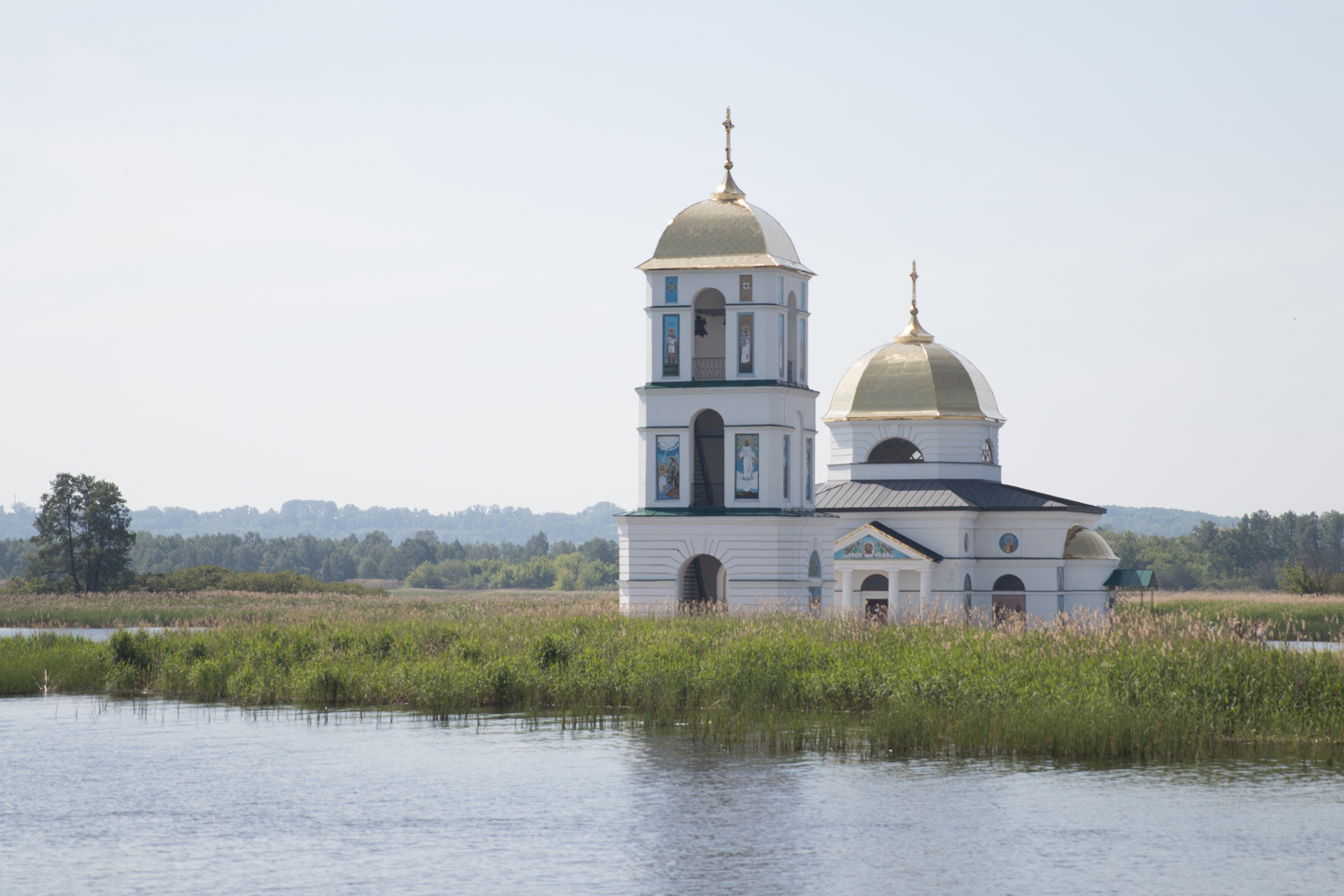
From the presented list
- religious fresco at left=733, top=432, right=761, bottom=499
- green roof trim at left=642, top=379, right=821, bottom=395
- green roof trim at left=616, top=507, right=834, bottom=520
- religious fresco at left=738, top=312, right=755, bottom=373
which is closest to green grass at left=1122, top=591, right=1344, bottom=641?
green roof trim at left=616, top=507, right=834, bottom=520

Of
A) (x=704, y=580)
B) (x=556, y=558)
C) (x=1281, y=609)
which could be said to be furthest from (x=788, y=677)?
(x=556, y=558)

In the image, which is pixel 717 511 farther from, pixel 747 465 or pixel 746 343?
pixel 746 343

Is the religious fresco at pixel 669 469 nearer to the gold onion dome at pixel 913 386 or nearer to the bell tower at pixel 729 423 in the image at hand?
the bell tower at pixel 729 423

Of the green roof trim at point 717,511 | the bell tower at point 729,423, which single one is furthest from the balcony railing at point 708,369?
the green roof trim at point 717,511

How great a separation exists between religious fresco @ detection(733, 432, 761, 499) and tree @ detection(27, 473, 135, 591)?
159 feet

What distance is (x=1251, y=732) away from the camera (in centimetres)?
2184

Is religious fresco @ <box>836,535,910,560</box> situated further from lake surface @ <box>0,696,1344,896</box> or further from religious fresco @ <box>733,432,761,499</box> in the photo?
lake surface @ <box>0,696,1344,896</box>

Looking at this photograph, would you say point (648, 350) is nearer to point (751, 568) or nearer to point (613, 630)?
point (751, 568)

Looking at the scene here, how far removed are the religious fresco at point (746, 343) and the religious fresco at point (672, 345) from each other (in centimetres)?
167

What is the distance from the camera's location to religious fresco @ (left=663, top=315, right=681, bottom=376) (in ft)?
136

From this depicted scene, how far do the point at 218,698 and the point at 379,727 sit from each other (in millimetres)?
6019

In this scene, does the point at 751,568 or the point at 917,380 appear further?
the point at 917,380

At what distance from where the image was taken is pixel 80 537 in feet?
262

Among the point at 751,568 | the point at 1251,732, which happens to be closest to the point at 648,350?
the point at 751,568
